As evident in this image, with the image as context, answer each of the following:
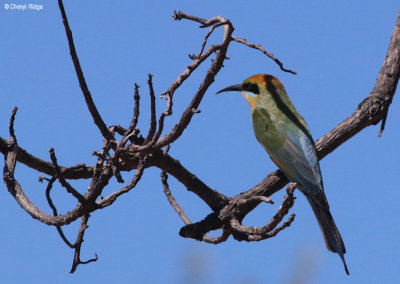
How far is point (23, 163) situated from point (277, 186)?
4.11 ft

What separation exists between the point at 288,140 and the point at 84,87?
5.98ft

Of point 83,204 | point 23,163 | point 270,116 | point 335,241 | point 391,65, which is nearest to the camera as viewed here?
point 83,204

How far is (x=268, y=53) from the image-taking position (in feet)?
8.51

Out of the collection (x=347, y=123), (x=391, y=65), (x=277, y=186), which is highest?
(x=391, y=65)

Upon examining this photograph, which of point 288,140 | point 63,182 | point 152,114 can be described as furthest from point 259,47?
point 288,140

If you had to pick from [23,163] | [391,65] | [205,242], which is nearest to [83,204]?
[23,163]

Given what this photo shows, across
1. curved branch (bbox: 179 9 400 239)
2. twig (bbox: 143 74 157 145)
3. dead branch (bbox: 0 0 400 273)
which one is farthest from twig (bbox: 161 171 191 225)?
twig (bbox: 143 74 157 145)

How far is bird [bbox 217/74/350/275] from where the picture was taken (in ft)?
11.1

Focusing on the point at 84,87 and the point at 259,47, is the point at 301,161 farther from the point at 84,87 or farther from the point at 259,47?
the point at 84,87

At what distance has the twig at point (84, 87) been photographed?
2213 millimetres

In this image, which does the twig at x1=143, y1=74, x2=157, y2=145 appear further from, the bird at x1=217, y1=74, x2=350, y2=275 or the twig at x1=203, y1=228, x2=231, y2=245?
the bird at x1=217, y1=74, x2=350, y2=275

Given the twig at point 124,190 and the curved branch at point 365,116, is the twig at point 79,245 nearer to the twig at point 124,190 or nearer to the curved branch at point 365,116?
the twig at point 124,190

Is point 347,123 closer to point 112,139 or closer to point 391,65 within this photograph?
point 391,65

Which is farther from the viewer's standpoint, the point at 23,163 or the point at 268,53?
the point at 23,163
